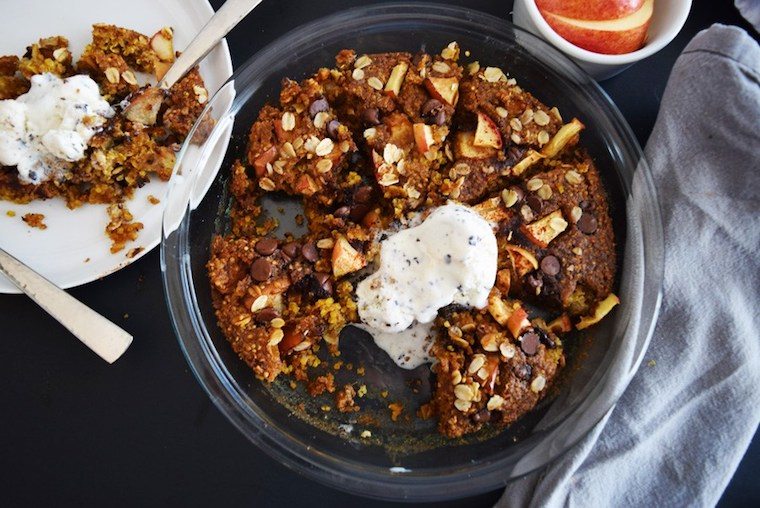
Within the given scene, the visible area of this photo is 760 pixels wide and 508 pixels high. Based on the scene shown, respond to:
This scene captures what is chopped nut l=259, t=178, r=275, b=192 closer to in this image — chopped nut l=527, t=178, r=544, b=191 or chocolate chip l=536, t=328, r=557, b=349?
chopped nut l=527, t=178, r=544, b=191

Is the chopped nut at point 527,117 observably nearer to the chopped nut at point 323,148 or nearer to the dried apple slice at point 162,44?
the chopped nut at point 323,148

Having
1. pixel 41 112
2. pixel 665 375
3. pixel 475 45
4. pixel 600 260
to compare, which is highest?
pixel 41 112

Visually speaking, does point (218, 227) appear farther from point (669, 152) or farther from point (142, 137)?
point (669, 152)

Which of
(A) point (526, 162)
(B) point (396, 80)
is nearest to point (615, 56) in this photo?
(A) point (526, 162)

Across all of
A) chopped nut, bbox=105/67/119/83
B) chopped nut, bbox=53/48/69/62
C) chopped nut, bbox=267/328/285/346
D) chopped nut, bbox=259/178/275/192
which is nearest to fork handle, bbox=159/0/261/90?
chopped nut, bbox=105/67/119/83

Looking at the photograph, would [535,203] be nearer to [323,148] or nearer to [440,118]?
[440,118]

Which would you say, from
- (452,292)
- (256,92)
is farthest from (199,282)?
(452,292)

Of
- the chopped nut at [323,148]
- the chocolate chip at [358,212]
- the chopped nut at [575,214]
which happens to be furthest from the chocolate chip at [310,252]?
the chopped nut at [575,214]
